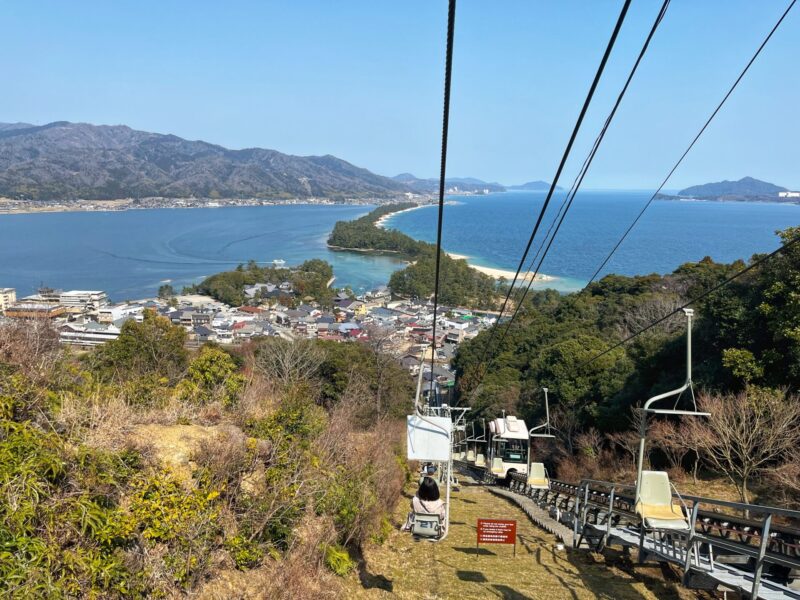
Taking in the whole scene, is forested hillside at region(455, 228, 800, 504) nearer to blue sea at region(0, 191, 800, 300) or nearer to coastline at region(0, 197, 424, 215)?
blue sea at region(0, 191, 800, 300)

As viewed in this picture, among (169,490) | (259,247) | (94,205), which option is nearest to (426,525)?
(169,490)

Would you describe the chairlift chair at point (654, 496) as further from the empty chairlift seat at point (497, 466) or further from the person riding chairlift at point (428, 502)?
the empty chairlift seat at point (497, 466)

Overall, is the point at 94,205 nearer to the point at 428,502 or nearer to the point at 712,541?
the point at 428,502

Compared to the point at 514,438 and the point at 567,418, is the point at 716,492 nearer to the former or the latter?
the point at 514,438

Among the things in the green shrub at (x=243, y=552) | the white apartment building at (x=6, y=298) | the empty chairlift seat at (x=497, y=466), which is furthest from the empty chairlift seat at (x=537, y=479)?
the white apartment building at (x=6, y=298)

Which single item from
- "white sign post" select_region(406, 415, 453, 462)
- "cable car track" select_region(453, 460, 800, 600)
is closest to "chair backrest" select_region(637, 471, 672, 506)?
"cable car track" select_region(453, 460, 800, 600)
